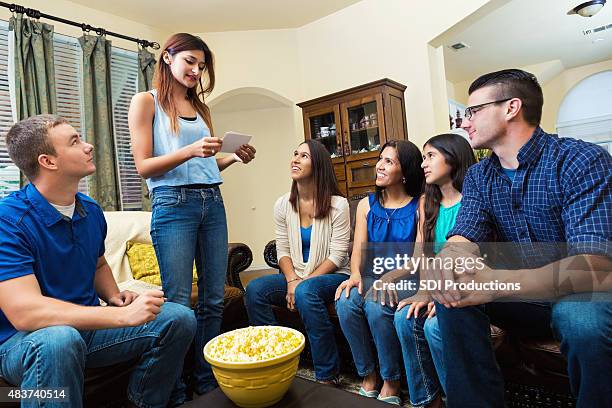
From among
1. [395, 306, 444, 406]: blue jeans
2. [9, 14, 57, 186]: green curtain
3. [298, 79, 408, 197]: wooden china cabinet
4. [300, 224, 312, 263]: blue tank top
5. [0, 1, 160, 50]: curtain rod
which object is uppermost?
[0, 1, 160, 50]: curtain rod

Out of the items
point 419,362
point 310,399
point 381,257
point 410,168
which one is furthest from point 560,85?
point 310,399

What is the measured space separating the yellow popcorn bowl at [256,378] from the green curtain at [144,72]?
9.10 ft

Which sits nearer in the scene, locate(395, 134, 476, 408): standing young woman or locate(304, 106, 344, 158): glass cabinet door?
locate(395, 134, 476, 408): standing young woman

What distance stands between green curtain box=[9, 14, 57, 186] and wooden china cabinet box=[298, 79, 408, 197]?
216 centimetres

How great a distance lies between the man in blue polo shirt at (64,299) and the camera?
1.00m

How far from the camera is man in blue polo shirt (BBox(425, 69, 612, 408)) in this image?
917mm

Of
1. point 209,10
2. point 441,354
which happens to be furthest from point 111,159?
point 441,354

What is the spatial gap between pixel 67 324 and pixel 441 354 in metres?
1.10

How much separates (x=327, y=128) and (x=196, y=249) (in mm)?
2588

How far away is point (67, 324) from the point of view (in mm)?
1036

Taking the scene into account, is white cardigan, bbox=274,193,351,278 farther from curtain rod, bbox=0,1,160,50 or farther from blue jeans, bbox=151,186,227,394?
curtain rod, bbox=0,1,160,50

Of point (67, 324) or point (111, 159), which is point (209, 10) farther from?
point (67, 324)

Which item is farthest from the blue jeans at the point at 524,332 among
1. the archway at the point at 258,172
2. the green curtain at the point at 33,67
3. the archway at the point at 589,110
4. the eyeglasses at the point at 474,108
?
the archway at the point at 589,110

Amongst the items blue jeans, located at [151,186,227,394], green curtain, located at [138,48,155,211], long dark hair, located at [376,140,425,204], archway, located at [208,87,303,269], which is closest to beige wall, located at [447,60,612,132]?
archway, located at [208,87,303,269]
